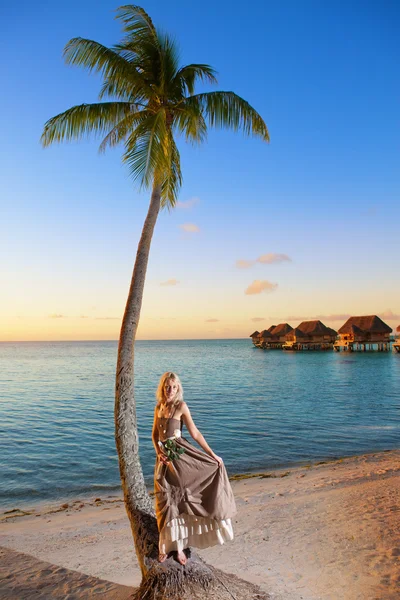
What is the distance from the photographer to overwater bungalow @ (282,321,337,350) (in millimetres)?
90250

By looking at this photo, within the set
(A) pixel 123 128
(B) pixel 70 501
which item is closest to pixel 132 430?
(A) pixel 123 128

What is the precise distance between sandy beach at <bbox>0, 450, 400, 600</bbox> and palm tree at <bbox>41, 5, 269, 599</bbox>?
1317 millimetres

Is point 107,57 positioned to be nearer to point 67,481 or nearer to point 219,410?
point 67,481

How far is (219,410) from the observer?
2644 cm

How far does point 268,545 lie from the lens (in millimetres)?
7738

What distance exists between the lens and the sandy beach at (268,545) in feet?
20.5

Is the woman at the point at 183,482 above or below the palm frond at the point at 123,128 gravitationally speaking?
below

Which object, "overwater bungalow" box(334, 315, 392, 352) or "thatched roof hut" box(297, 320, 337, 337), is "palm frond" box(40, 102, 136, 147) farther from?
"thatched roof hut" box(297, 320, 337, 337)

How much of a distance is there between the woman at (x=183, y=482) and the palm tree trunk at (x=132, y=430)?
676 mm

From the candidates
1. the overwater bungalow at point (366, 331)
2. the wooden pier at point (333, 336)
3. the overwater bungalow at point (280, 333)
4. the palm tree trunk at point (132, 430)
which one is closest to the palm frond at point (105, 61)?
the palm tree trunk at point (132, 430)

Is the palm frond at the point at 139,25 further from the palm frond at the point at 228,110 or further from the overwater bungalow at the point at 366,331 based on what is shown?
the overwater bungalow at the point at 366,331

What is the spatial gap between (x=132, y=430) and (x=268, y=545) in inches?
145

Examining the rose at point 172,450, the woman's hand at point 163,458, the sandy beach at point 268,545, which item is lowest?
the sandy beach at point 268,545

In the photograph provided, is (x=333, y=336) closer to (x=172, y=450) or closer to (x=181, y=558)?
(x=181, y=558)
